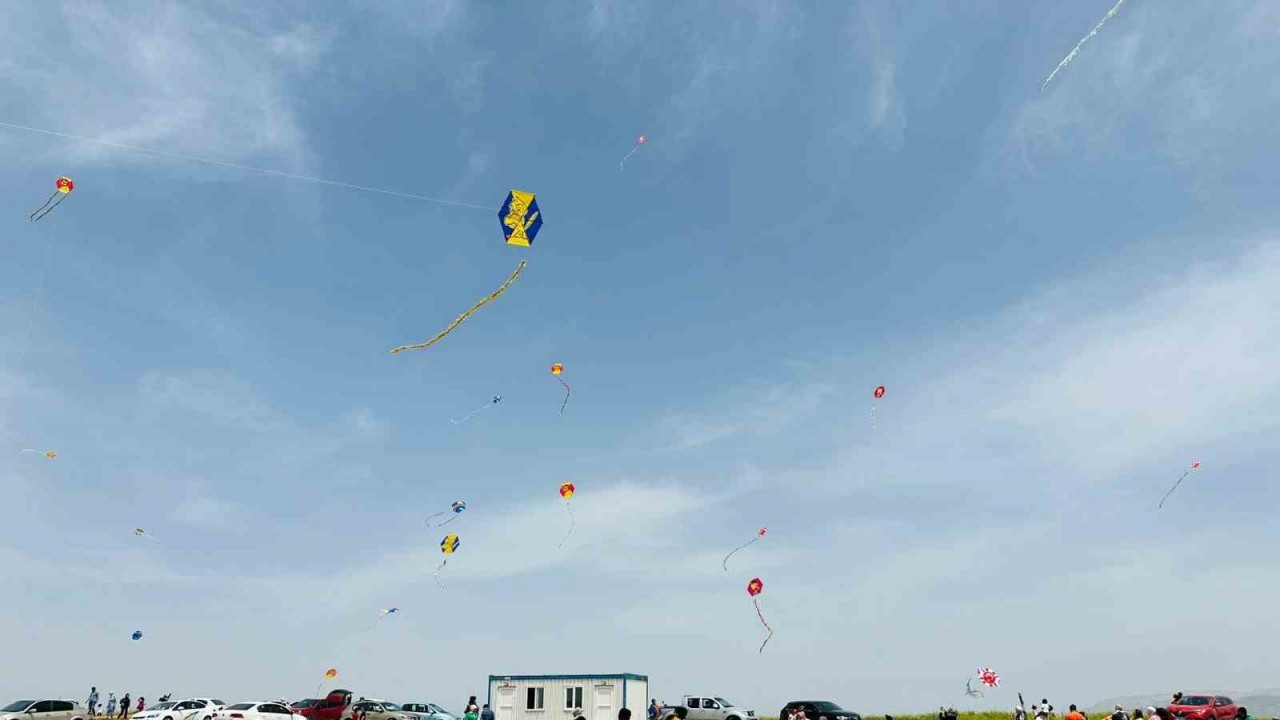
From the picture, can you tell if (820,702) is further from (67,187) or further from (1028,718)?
(67,187)

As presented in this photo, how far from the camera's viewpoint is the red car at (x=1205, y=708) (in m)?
37.6

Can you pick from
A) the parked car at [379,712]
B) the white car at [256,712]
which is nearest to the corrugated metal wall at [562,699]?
the parked car at [379,712]

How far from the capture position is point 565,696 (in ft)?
135

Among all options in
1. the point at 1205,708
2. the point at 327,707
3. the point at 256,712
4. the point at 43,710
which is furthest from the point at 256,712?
the point at 1205,708

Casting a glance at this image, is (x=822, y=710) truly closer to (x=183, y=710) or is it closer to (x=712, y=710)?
(x=712, y=710)

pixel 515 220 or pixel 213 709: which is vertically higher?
pixel 515 220

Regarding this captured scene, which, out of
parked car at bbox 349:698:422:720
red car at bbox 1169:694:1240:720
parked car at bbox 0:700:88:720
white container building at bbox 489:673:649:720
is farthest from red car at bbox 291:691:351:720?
red car at bbox 1169:694:1240:720

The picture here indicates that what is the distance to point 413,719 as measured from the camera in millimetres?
40156

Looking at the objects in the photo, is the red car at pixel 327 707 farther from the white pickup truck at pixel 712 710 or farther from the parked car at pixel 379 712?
the white pickup truck at pixel 712 710

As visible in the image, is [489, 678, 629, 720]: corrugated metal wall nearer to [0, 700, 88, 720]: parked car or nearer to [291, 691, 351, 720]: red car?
[291, 691, 351, 720]: red car

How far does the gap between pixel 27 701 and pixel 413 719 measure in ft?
62.0

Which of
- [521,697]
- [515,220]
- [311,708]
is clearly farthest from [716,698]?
[515,220]

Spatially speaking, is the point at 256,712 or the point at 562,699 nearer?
the point at 256,712

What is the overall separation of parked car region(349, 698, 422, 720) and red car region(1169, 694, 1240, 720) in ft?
111
